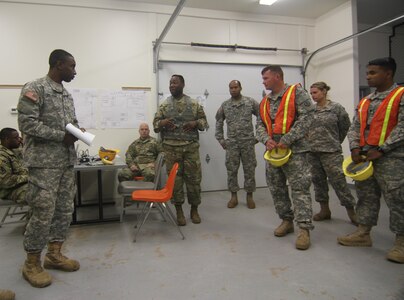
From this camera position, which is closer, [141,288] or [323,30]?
[141,288]

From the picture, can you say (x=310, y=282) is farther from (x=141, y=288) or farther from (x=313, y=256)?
(x=141, y=288)

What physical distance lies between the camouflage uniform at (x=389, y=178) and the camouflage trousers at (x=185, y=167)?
5.41 feet

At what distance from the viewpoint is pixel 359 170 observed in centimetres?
258

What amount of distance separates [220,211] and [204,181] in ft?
4.22

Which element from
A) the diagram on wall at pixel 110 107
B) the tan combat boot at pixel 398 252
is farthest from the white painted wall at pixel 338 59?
the diagram on wall at pixel 110 107

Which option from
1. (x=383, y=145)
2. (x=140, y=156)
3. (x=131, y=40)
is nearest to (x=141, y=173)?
(x=140, y=156)

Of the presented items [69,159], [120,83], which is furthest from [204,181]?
[69,159]

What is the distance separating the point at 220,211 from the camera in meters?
4.05

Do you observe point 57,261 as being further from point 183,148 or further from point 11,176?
point 183,148

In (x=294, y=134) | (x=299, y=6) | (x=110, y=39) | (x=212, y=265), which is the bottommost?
(x=212, y=265)

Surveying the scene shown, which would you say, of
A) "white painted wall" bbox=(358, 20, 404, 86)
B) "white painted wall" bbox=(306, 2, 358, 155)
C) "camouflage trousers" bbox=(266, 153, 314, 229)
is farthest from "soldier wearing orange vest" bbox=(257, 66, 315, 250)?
"white painted wall" bbox=(358, 20, 404, 86)

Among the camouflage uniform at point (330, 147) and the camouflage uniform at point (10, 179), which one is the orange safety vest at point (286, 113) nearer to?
the camouflage uniform at point (330, 147)

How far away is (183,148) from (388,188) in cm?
203

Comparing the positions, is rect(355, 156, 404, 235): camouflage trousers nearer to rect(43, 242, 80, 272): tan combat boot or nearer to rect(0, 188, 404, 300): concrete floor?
rect(0, 188, 404, 300): concrete floor
